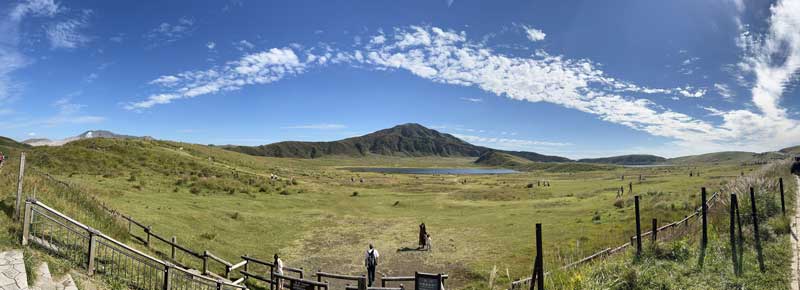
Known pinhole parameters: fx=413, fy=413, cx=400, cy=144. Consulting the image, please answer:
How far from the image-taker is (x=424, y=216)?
1731 inches

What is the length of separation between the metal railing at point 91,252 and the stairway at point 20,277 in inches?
45.5

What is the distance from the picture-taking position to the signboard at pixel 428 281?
16062 mm

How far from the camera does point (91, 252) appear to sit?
13062 millimetres

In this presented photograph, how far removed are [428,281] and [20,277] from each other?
1244 cm

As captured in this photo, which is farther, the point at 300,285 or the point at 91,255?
the point at 300,285

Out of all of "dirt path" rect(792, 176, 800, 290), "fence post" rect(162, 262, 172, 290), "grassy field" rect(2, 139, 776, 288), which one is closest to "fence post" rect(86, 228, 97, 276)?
"fence post" rect(162, 262, 172, 290)

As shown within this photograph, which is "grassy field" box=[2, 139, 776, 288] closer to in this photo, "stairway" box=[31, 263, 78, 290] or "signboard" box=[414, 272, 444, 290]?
"signboard" box=[414, 272, 444, 290]

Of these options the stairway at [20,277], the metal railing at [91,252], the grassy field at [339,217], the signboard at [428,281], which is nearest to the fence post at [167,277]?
the metal railing at [91,252]

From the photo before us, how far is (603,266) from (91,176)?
49988 mm

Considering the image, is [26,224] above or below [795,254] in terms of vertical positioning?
above

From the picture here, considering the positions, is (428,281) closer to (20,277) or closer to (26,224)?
(20,277)

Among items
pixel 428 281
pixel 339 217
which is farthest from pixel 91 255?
pixel 339 217

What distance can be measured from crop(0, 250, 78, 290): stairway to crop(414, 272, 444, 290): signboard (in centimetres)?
1103

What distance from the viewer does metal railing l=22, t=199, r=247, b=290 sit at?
13031mm
